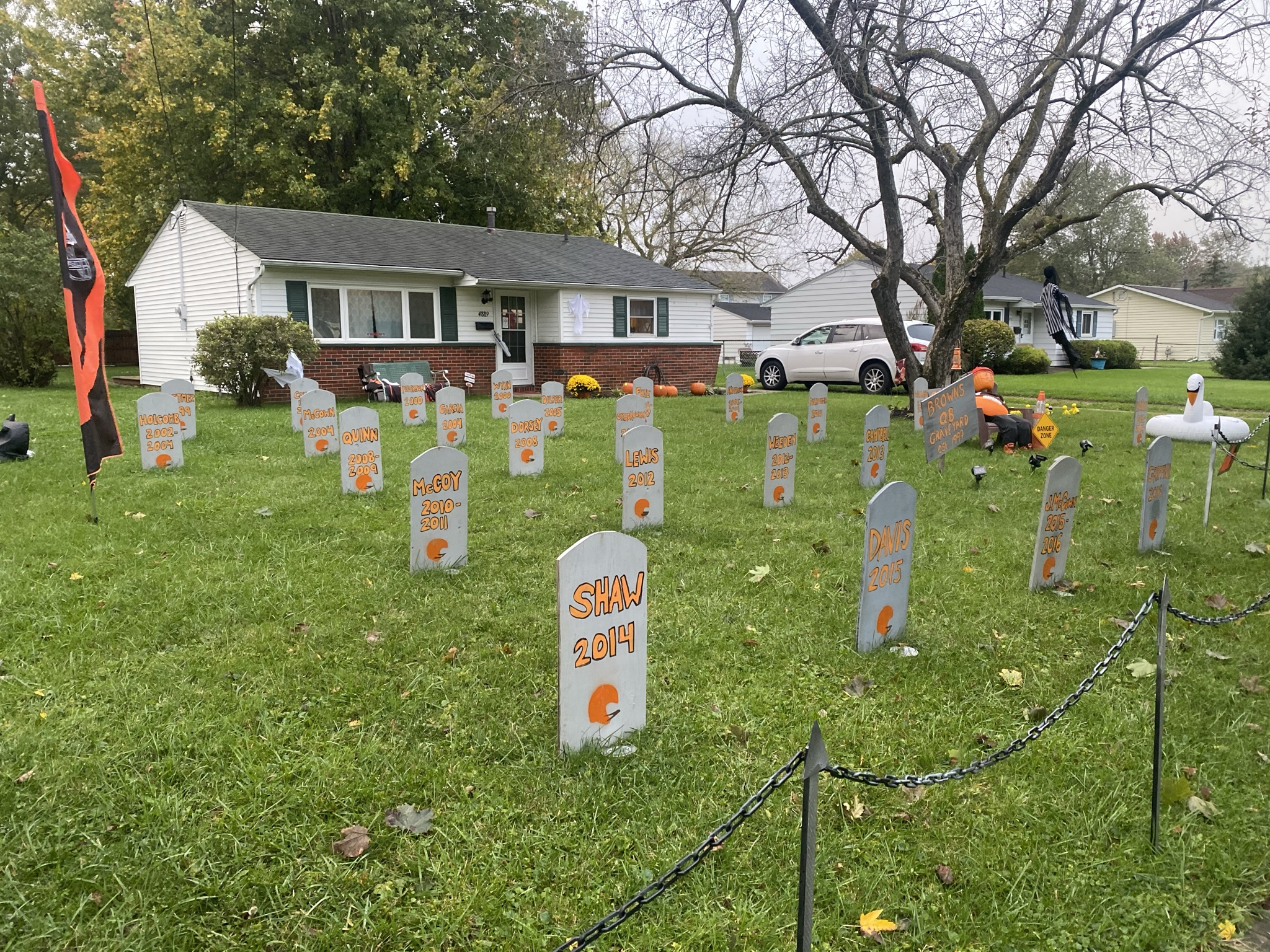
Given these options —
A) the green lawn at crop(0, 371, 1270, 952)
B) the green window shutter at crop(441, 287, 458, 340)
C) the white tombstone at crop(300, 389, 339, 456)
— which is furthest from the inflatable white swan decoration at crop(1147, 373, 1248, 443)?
the green window shutter at crop(441, 287, 458, 340)

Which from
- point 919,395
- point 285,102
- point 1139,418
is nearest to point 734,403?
point 919,395

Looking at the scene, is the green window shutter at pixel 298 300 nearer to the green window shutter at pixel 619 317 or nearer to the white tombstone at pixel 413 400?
the white tombstone at pixel 413 400

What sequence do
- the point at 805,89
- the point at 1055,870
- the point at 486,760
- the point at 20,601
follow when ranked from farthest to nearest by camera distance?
the point at 805,89, the point at 20,601, the point at 486,760, the point at 1055,870

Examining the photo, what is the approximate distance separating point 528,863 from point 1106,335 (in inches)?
1874

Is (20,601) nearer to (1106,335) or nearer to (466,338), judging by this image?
(466,338)

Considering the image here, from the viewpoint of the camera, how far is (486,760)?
3.14m

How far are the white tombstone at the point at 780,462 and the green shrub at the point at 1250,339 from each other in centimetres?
2911

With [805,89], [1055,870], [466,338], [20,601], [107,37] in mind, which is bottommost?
[1055,870]

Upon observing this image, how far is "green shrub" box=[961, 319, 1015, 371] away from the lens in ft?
92.4

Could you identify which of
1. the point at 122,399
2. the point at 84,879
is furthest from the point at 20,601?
the point at 122,399

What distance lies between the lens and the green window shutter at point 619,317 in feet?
73.3

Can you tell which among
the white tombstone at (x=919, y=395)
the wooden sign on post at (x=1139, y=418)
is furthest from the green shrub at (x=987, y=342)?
the wooden sign on post at (x=1139, y=418)

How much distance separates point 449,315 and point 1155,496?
16.8 metres

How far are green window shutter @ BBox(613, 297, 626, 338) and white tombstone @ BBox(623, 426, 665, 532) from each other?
16.4 m
